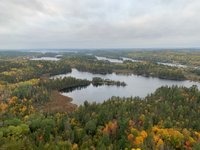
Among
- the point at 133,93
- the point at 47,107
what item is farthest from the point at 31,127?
the point at 133,93

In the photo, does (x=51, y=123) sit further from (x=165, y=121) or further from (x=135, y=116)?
(x=165, y=121)

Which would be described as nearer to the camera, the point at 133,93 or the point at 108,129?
the point at 108,129

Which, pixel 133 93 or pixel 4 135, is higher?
pixel 4 135

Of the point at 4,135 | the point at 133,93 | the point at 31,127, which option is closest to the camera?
the point at 4,135

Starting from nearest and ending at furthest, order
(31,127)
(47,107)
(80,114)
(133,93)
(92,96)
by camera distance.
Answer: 1. (31,127)
2. (80,114)
3. (47,107)
4. (92,96)
5. (133,93)

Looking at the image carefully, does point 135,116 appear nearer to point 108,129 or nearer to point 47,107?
point 108,129

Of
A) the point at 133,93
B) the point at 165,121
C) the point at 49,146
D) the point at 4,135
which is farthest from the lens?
the point at 133,93

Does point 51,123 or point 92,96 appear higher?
point 51,123

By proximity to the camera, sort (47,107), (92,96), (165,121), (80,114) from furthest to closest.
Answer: (92,96) → (47,107) → (80,114) → (165,121)

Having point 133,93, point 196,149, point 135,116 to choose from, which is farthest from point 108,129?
point 133,93
